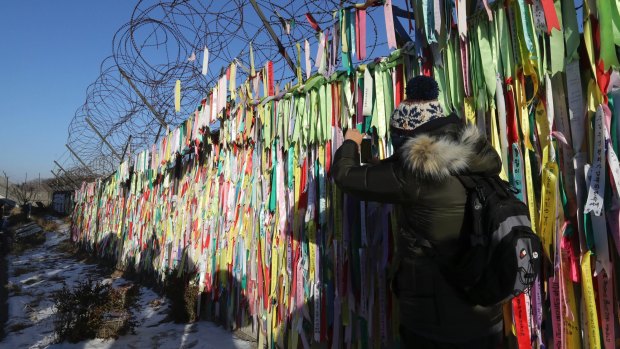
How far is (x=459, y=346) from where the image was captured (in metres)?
1.35

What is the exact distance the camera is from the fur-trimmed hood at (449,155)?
1335 mm

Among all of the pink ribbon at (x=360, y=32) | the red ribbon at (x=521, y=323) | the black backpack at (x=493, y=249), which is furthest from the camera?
the pink ribbon at (x=360, y=32)

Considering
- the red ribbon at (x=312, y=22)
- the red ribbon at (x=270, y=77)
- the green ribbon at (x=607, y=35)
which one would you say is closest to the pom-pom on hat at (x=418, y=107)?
the green ribbon at (x=607, y=35)

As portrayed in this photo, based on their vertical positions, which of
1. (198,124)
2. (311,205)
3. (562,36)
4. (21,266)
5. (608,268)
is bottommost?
(21,266)

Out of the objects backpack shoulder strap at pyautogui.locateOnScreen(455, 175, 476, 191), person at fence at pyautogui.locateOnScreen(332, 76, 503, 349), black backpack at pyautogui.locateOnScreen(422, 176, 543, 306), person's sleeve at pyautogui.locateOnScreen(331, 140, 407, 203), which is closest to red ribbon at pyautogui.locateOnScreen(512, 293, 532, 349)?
person at fence at pyautogui.locateOnScreen(332, 76, 503, 349)

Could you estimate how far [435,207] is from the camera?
4.64 feet

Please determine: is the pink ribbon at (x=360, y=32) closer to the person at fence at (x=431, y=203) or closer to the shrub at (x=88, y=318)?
the person at fence at (x=431, y=203)

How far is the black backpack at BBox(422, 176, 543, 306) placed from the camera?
116cm

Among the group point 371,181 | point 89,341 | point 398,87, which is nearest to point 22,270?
point 89,341

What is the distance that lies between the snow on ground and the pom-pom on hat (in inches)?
98.8

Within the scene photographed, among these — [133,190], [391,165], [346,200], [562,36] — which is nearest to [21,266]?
[133,190]

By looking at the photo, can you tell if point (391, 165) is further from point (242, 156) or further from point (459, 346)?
point (242, 156)

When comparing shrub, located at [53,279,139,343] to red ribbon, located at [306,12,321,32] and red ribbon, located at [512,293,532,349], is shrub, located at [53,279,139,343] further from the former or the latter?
red ribbon, located at [512,293,532,349]

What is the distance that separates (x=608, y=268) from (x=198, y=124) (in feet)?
13.4
